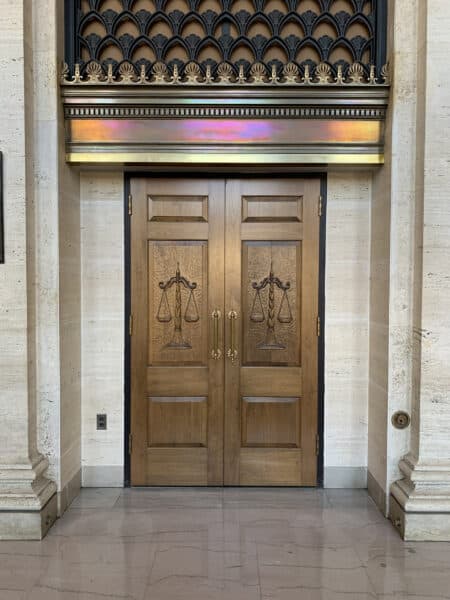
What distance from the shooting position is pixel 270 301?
3488 mm

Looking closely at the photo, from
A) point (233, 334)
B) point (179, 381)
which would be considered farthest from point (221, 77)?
point (179, 381)

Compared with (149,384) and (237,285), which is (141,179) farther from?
(149,384)

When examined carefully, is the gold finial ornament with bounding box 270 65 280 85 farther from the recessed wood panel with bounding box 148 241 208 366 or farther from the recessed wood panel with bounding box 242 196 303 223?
the recessed wood panel with bounding box 148 241 208 366

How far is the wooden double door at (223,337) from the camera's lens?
136 inches

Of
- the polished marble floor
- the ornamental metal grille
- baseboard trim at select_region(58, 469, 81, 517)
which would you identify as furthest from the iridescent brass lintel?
the polished marble floor

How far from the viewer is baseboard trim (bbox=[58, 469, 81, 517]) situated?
3092 millimetres

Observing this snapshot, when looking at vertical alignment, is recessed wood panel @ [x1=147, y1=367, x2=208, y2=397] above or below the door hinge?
below

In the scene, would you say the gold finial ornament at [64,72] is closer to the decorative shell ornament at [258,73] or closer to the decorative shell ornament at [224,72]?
the decorative shell ornament at [224,72]

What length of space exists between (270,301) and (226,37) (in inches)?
64.2

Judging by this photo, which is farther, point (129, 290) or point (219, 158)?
point (129, 290)

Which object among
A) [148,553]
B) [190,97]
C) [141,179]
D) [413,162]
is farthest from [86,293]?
[413,162]

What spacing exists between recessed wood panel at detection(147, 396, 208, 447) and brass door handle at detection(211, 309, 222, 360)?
30 centimetres

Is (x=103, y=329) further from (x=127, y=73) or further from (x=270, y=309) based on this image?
(x=127, y=73)

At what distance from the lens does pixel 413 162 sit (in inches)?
118
